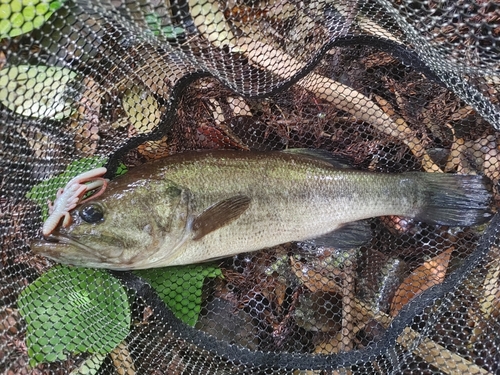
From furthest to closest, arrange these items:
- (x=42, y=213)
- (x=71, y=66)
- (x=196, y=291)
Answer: (x=196, y=291), (x=42, y=213), (x=71, y=66)

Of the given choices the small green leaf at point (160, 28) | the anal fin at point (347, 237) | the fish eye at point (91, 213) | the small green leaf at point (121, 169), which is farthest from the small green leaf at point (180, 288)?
the small green leaf at point (160, 28)

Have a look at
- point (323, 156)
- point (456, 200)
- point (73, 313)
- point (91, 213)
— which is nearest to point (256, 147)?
point (323, 156)

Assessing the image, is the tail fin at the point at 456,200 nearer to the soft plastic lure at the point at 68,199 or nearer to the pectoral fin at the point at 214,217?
the pectoral fin at the point at 214,217

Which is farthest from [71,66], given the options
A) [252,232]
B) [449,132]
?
[449,132]

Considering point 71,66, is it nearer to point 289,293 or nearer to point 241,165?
point 241,165

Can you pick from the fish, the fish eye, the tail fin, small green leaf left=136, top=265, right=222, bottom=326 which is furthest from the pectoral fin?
the tail fin

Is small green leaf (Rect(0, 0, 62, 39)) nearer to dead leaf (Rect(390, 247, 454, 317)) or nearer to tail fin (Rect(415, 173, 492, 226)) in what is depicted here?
tail fin (Rect(415, 173, 492, 226))
